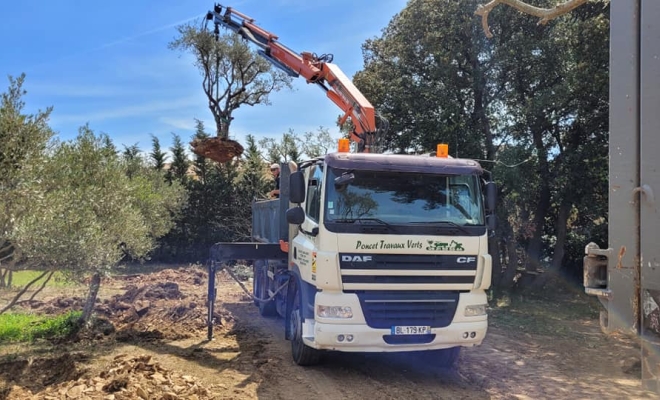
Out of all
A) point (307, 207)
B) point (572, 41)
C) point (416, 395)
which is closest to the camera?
point (416, 395)

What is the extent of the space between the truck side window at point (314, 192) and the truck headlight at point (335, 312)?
43.4 inches

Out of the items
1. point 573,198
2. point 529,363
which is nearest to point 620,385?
point 529,363

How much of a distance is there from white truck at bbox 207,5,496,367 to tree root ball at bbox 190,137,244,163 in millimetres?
7673

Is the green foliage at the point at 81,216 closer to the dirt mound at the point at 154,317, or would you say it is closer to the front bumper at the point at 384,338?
the dirt mound at the point at 154,317

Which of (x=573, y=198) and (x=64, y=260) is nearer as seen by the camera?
(x=64, y=260)

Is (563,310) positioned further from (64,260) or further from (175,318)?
(64,260)

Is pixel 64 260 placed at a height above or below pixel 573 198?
below

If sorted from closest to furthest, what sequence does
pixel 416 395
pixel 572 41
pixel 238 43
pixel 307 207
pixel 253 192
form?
pixel 416 395 → pixel 307 207 → pixel 572 41 → pixel 253 192 → pixel 238 43

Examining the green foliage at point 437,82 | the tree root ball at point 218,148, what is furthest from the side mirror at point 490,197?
the tree root ball at point 218,148

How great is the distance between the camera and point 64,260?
743cm

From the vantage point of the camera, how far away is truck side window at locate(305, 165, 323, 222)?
623 centimetres

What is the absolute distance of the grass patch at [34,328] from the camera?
8945mm

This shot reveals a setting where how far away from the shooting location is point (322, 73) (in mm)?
10594

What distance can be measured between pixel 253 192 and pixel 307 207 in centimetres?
1784
